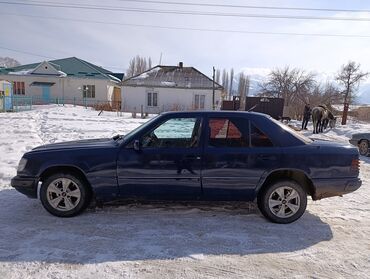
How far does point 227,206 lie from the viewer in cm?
488

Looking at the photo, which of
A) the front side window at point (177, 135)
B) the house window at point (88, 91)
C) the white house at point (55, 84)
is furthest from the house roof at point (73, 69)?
the front side window at point (177, 135)

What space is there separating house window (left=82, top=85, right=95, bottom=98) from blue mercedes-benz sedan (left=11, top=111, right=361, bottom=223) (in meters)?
34.9

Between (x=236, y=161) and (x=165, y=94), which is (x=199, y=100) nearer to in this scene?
(x=165, y=94)

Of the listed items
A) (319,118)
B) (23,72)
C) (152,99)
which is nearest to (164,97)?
(152,99)

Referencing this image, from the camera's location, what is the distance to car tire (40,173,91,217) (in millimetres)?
4277

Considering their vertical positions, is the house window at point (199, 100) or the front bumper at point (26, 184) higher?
the house window at point (199, 100)

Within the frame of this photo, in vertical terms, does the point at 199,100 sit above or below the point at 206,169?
above

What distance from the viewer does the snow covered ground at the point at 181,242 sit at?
310 cm

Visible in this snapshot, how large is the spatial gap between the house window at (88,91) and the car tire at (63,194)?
3505 cm

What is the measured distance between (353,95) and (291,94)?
8269mm

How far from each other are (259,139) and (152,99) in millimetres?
30037

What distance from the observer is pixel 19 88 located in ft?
121

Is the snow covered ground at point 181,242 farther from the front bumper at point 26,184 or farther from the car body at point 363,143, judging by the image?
the car body at point 363,143

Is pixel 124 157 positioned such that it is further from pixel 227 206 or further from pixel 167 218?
pixel 227 206
